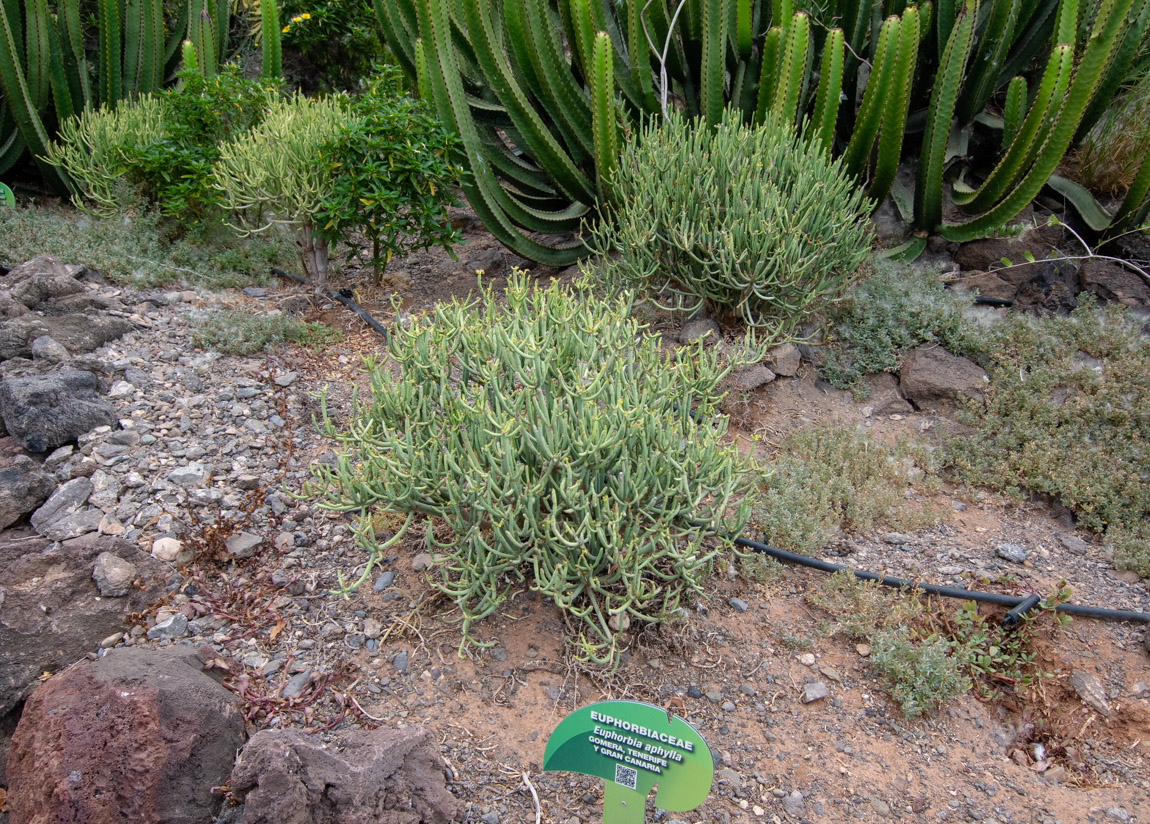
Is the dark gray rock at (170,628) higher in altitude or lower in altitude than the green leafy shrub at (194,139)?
lower

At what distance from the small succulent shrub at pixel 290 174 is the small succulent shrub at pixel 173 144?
0.34 metres

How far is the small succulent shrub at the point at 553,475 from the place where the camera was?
2297 mm

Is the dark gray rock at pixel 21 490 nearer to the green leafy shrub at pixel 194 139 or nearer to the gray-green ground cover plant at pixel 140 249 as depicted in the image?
the gray-green ground cover plant at pixel 140 249

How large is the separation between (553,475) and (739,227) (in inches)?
75.3

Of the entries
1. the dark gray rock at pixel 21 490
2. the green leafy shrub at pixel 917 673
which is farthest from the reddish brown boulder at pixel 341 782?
the dark gray rock at pixel 21 490

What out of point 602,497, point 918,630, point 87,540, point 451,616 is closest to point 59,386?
point 87,540

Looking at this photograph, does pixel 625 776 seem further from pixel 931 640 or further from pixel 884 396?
pixel 884 396

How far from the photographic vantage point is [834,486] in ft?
11.4

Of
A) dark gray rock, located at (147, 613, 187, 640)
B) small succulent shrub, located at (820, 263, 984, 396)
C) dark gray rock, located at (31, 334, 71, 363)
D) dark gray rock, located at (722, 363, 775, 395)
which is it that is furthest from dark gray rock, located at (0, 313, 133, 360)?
small succulent shrub, located at (820, 263, 984, 396)

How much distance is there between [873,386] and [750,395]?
73 centimetres

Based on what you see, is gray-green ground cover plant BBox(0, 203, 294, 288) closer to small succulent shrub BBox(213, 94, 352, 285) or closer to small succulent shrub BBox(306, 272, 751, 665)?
small succulent shrub BBox(213, 94, 352, 285)

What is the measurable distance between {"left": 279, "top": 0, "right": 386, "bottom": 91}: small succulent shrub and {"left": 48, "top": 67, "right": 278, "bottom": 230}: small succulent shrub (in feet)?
7.95

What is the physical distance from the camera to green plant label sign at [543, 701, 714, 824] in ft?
6.13

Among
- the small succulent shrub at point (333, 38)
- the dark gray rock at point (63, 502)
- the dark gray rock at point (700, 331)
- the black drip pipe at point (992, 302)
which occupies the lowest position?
the black drip pipe at point (992, 302)
